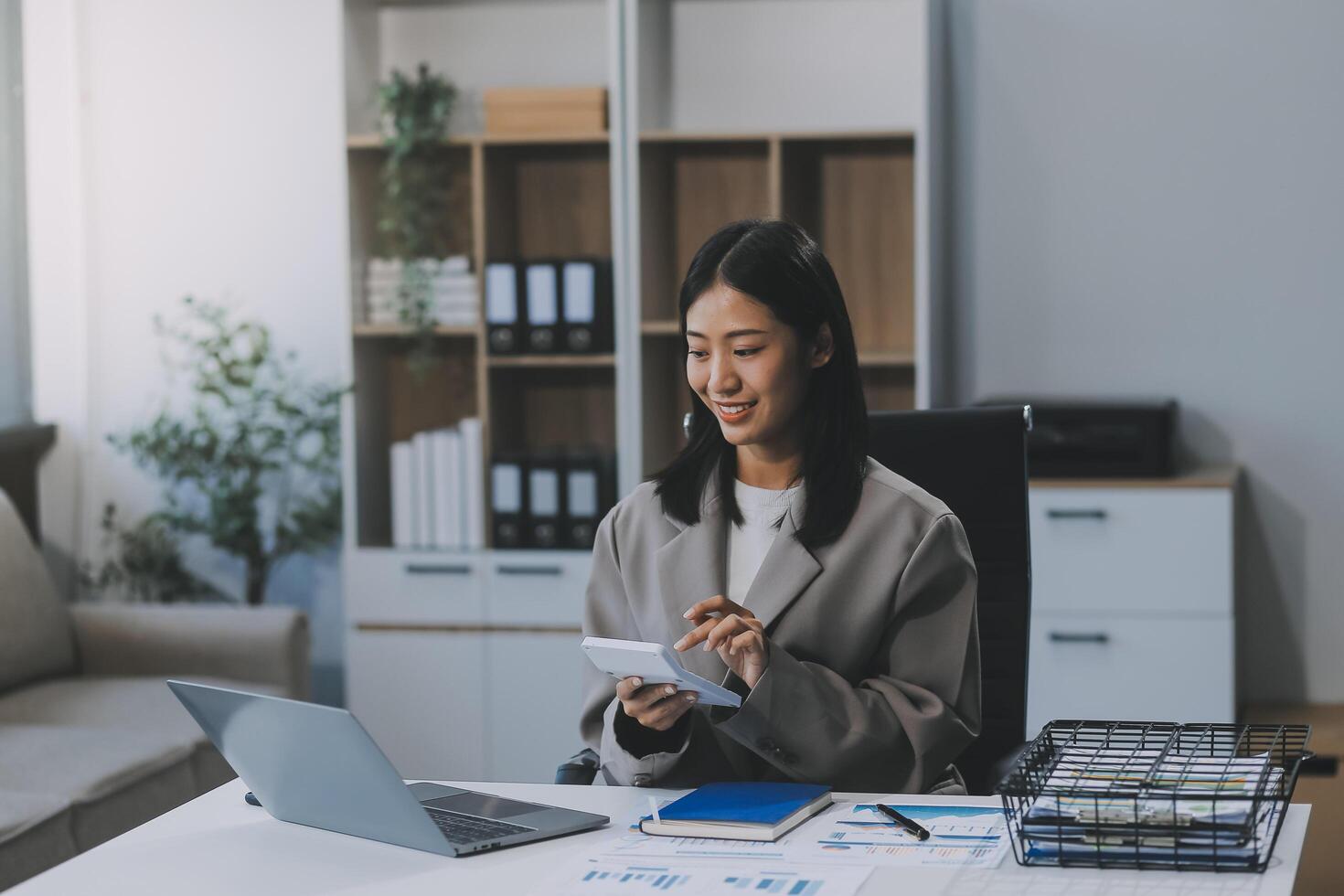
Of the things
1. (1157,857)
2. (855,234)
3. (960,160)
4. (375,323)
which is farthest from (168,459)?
(1157,857)

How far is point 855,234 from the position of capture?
4211 mm

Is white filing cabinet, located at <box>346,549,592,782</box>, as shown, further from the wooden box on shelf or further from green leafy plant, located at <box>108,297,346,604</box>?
the wooden box on shelf

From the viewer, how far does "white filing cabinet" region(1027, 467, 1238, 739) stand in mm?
3648

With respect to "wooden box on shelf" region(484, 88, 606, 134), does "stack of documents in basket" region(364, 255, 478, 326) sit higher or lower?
lower

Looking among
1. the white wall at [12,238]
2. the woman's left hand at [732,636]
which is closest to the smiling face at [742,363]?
the woman's left hand at [732,636]

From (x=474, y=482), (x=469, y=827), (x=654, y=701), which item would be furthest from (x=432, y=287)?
(x=469, y=827)

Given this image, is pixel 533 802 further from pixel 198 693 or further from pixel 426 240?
pixel 426 240

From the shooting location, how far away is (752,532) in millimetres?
1962

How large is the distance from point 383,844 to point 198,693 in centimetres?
24

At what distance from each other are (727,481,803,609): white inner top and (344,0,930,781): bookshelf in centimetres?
199

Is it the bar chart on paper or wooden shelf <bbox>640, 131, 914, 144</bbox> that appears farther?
wooden shelf <bbox>640, 131, 914, 144</bbox>

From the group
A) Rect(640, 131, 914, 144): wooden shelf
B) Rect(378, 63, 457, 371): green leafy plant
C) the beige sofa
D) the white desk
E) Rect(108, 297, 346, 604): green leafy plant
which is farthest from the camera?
Rect(108, 297, 346, 604): green leafy plant

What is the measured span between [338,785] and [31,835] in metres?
1.51

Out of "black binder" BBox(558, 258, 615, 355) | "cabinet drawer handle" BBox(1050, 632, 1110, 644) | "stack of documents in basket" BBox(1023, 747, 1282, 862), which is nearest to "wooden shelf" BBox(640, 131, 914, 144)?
"black binder" BBox(558, 258, 615, 355)
